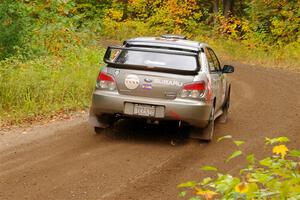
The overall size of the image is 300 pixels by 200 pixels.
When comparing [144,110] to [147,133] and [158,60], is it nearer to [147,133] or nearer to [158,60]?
[158,60]

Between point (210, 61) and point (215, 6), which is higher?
point (210, 61)

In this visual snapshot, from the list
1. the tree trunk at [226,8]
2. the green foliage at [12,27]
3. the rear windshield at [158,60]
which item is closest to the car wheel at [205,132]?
the rear windshield at [158,60]

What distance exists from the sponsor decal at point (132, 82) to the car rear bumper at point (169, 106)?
163 millimetres

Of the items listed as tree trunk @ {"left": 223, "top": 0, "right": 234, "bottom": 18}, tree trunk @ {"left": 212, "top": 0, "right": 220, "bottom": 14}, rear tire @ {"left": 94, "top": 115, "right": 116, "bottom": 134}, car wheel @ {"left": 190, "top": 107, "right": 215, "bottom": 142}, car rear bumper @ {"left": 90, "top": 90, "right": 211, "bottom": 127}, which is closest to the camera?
car rear bumper @ {"left": 90, "top": 90, "right": 211, "bottom": 127}

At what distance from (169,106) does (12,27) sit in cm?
696

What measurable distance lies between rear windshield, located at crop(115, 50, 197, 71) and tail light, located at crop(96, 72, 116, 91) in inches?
13.6

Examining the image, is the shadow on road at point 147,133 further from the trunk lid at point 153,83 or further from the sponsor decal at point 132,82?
the sponsor decal at point 132,82

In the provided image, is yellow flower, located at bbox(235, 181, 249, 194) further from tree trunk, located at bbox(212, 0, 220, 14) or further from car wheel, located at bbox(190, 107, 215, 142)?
tree trunk, located at bbox(212, 0, 220, 14)

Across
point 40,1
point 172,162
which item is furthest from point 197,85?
point 40,1

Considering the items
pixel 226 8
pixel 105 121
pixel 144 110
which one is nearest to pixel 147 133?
pixel 105 121

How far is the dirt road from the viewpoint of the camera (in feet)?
22.0

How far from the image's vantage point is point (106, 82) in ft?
30.0

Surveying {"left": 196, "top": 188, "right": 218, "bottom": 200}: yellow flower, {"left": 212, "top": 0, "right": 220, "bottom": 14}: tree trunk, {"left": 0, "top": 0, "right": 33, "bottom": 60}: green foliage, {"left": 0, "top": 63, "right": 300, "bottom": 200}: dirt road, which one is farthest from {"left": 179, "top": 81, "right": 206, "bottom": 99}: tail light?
{"left": 212, "top": 0, "right": 220, "bottom": 14}: tree trunk

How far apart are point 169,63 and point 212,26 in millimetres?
27869
